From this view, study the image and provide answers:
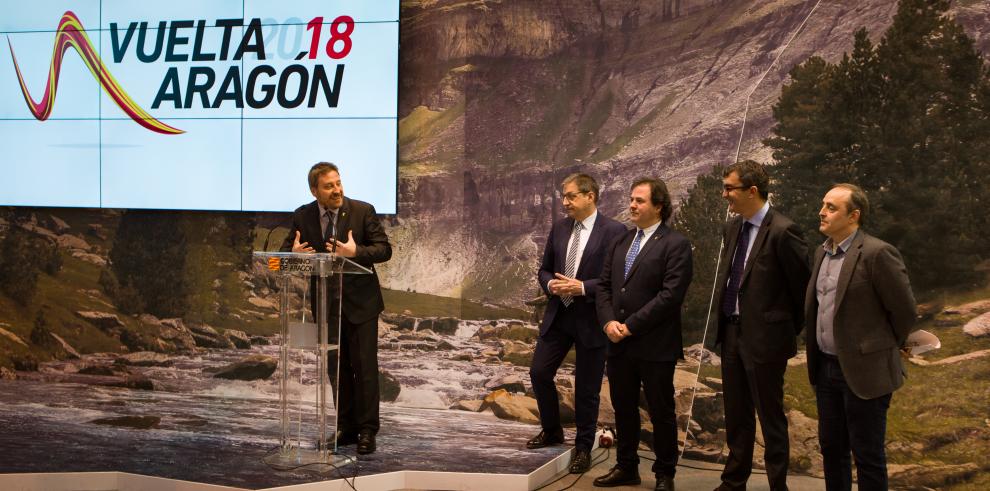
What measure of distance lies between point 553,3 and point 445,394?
2693 mm

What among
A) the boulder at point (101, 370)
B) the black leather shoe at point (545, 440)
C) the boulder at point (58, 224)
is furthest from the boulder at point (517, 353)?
the boulder at point (58, 224)

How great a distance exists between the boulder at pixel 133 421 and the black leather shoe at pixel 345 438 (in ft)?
4.45

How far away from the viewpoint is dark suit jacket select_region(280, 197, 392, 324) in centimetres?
465

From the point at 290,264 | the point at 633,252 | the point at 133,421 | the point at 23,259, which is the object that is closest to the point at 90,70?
the point at 23,259

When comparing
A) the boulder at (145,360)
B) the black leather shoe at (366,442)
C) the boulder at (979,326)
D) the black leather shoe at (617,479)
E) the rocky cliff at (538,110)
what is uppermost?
the rocky cliff at (538,110)

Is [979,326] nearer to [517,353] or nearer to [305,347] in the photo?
[517,353]

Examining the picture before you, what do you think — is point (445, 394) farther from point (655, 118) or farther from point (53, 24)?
point (53, 24)

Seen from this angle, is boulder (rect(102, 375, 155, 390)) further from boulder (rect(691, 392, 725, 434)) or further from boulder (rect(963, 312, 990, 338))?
boulder (rect(963, 312, 990, 338))

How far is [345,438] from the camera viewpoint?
15.6 feet

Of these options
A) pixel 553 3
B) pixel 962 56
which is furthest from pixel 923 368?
pixel 553 3

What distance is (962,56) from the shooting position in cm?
462

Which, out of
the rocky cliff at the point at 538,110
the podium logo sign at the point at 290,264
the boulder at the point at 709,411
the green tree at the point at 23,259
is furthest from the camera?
the green tree at the point at 23,259

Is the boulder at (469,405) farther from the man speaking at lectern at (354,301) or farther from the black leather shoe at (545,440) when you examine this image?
the man speaking at lectern at (354,301)

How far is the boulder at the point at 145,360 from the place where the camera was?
659 centimetres
